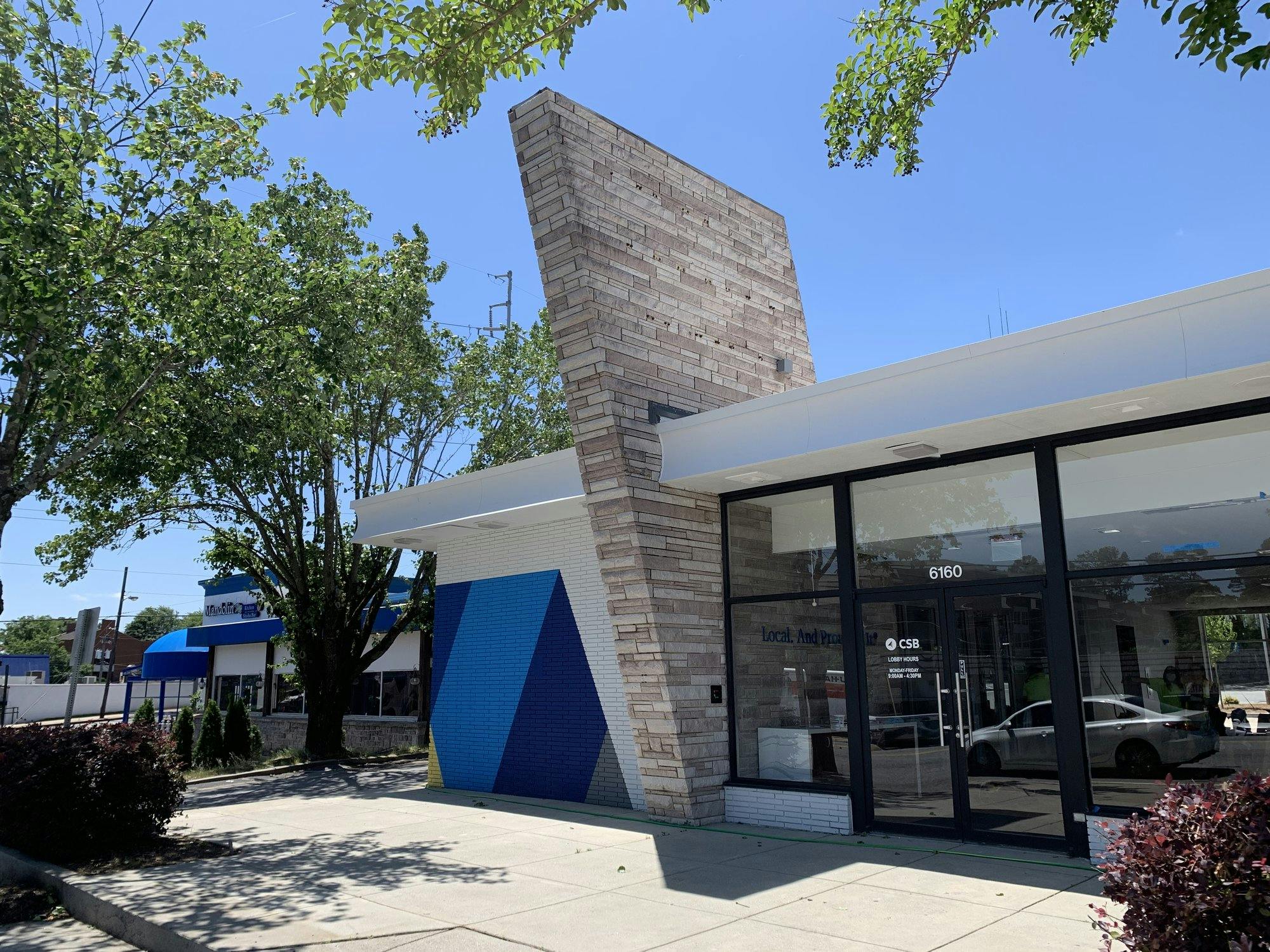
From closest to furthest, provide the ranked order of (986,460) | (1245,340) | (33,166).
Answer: (1245,340) → (986,460) → (33,166)

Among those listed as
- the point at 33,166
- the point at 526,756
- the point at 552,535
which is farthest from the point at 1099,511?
the point at 33,166

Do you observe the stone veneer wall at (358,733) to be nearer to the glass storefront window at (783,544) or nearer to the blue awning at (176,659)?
the blue awning at (176,659)

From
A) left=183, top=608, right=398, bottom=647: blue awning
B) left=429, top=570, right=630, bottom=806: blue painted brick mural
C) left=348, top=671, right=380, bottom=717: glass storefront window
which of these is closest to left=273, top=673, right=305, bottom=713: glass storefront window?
left=183, top=608, right=398, bottom=647: blue awning

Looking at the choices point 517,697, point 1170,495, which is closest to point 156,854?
point 517,697

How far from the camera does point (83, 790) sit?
29.5 ft

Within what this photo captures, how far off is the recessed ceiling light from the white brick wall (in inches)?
155

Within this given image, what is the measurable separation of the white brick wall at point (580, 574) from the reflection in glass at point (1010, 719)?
4.23m

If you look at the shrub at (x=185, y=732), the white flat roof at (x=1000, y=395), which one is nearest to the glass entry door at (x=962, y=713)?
the white flat roof at (x=1000, y=395)

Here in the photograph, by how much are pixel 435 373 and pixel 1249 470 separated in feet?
50.0

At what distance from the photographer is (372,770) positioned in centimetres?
1759

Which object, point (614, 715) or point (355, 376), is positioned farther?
point (355, 376)

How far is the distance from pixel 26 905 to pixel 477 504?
6.71 m

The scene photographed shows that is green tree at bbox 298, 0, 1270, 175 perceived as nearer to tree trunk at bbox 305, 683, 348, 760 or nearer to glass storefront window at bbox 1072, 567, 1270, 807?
glass storefront window at bbox 1072, 567, 1270, 807

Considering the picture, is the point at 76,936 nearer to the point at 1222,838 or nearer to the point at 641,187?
the point at 1222,838
